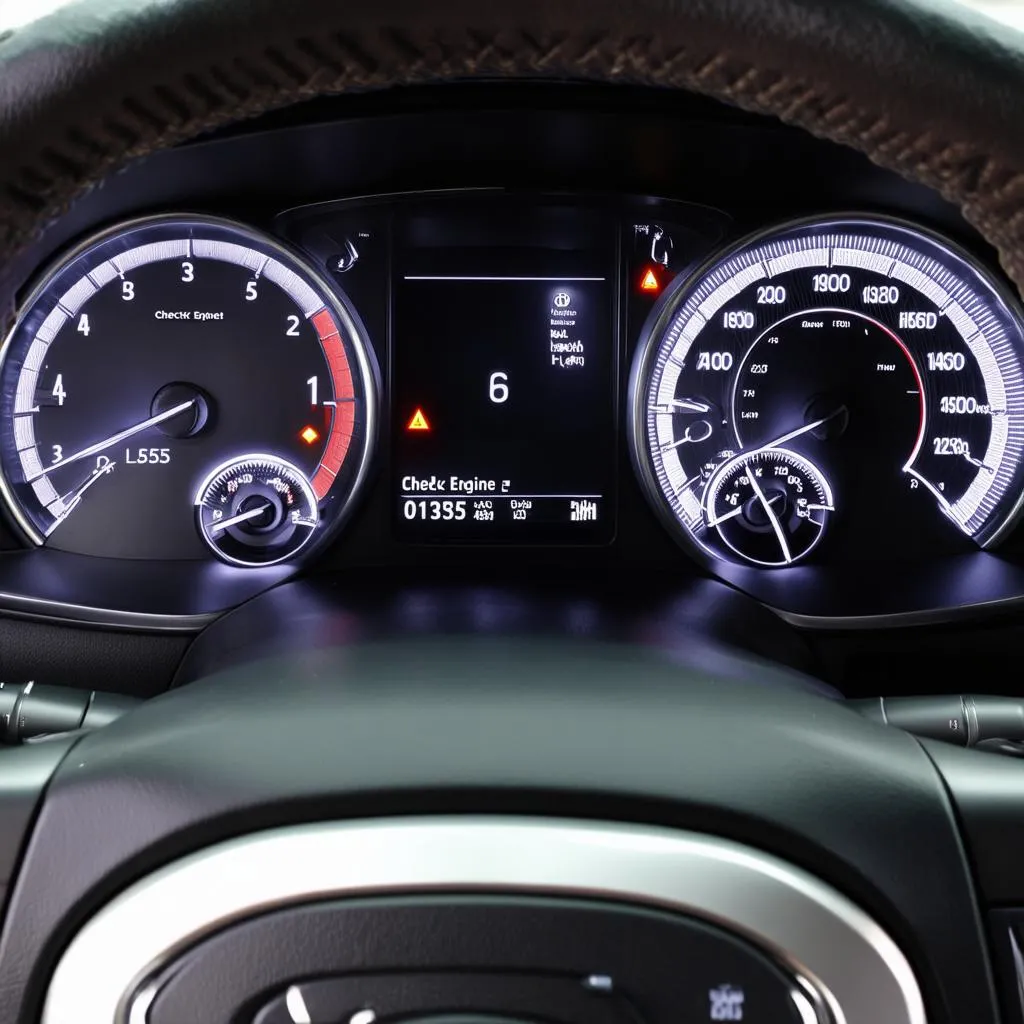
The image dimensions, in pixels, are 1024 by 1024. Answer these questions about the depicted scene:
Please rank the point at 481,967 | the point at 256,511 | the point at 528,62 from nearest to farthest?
the point at 528,62 → the point at 481,967 → the point at 256,511

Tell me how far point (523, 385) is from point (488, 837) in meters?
1.50

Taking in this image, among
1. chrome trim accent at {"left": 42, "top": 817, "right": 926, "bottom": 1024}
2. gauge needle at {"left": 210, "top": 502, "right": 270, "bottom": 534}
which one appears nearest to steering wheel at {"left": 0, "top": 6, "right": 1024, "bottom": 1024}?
chrome trim accent at {"left": 42, "top": 817, "right": 926, "bottom": 1024}

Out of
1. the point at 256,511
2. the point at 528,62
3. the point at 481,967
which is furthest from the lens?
the point at 256,511

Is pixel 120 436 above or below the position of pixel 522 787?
above

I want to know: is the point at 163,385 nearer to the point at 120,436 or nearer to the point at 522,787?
the point at 120,436

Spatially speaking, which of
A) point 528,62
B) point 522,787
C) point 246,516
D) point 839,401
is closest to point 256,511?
point 246,516

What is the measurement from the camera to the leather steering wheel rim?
723mm

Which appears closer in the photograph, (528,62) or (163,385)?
(528,62)

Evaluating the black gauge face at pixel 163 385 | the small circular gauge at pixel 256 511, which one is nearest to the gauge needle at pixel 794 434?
the black gauge face at pixel 163 385

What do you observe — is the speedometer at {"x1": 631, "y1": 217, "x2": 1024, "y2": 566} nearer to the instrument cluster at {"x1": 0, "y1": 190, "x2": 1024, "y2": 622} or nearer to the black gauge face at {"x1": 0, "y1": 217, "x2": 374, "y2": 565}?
the instrument cluster at {"x1": 0, "y1": 190, "x2": 1024, "y2": 622}

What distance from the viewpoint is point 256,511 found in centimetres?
235

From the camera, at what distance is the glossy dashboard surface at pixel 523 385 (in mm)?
2389

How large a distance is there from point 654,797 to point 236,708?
15.3 inches

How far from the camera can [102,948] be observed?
3.21 feet
